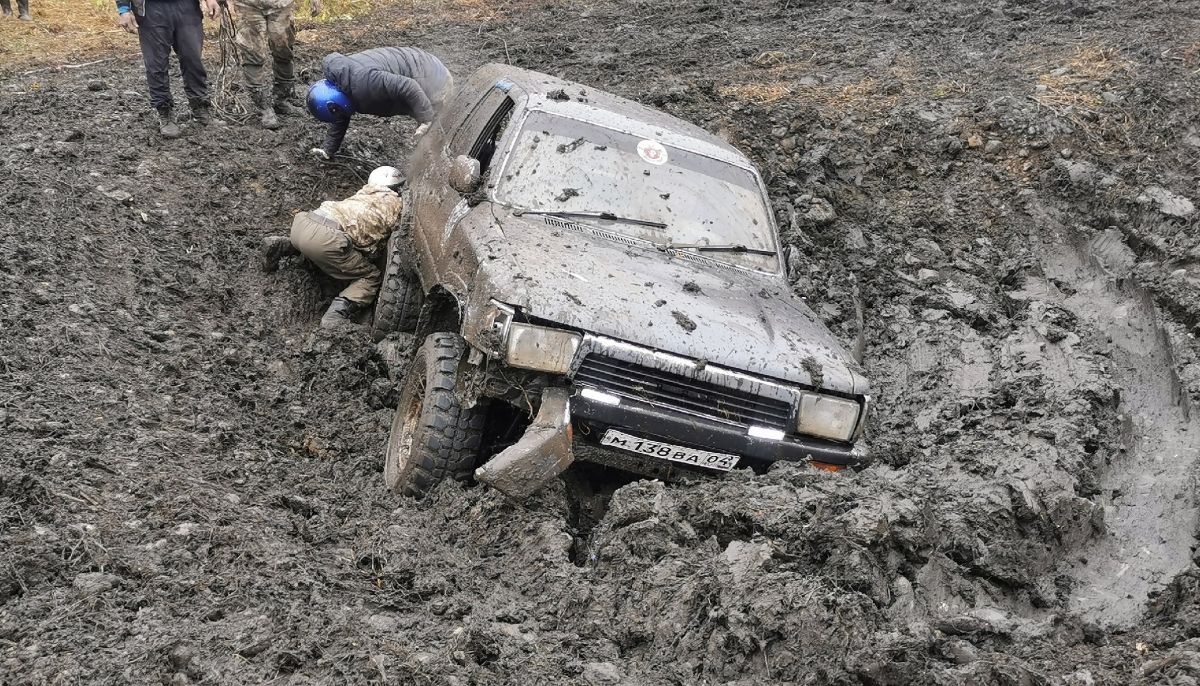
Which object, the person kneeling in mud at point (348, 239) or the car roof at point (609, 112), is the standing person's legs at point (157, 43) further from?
the car roof at point (609, 112)

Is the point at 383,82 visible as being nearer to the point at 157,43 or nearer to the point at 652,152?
the point at 157,43

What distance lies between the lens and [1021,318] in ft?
20.1

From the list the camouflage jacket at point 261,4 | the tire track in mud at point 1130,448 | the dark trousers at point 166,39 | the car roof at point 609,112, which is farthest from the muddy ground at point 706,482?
the camouflage jacket at point 261,4

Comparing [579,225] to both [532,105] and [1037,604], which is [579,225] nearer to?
[532,105]

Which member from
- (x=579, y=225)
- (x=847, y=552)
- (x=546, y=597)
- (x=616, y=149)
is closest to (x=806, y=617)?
(x=847, y=552)

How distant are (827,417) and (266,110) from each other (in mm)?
6711

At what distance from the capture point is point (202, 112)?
8.64 meters

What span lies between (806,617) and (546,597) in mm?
1000

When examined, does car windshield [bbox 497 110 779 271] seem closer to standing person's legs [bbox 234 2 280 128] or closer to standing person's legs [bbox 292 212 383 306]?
standing person's legs [bbox 292 212 383 306]

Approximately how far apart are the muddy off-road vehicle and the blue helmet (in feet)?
7.24

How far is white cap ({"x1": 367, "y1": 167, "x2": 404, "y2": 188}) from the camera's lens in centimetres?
677

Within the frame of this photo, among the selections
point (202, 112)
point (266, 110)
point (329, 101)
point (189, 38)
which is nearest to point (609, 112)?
point (329, 101)

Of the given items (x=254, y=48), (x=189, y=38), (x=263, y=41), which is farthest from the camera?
(x=263, y=41)

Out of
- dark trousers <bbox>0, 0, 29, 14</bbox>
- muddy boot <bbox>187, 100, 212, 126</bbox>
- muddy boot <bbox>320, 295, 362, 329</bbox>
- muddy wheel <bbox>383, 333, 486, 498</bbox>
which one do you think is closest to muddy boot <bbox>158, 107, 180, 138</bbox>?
muddy boot <bbox>187, 100, 212, 126</bbox>
